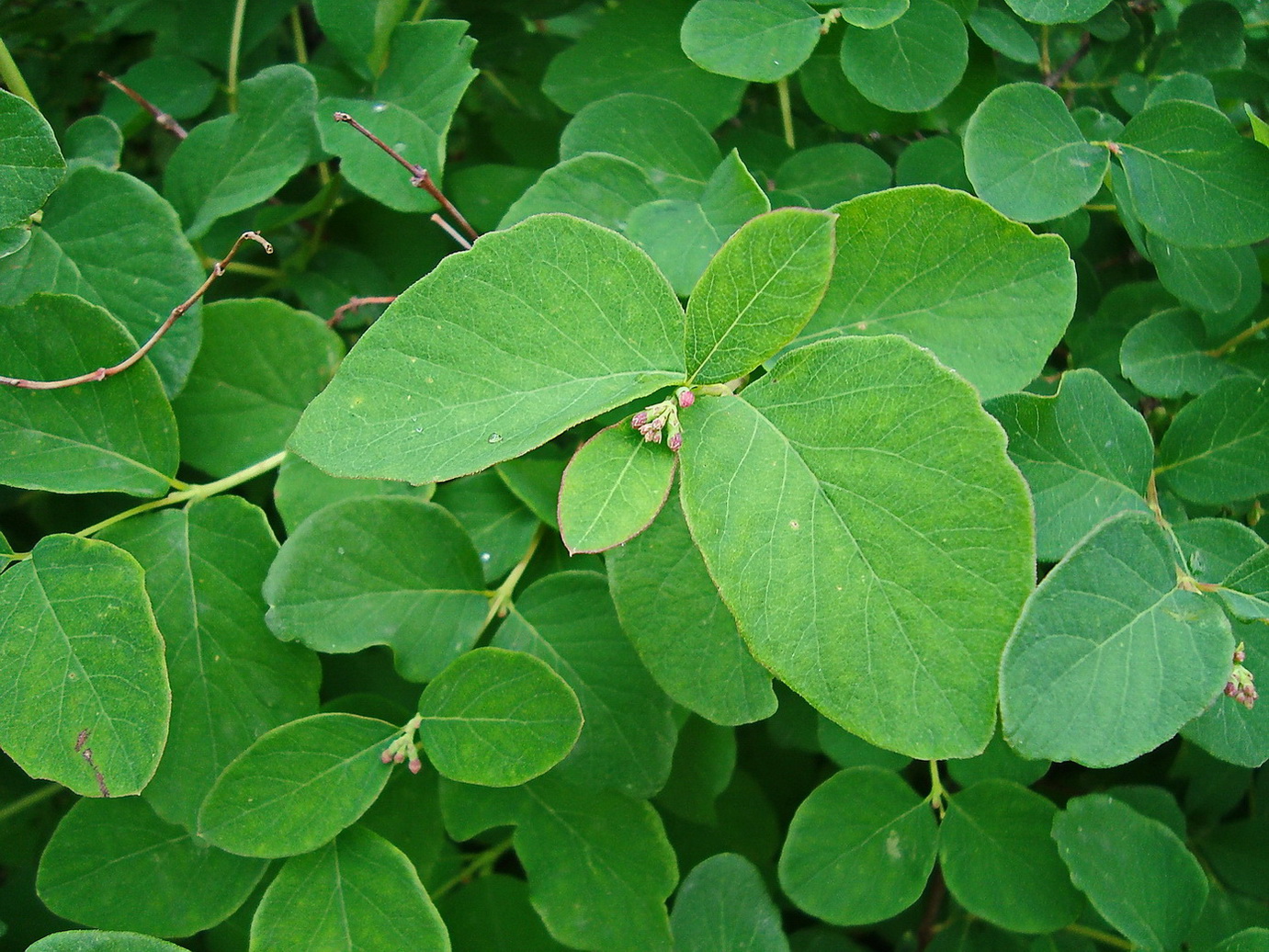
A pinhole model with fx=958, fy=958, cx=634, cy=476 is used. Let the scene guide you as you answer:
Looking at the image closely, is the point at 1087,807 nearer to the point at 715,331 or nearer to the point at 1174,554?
the point at 1174,554

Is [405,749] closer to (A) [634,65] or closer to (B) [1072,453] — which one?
(B) [1072,453]

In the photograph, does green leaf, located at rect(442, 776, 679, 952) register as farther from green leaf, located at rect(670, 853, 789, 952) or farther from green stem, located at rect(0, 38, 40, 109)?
green stem, located at rect(0, 38, 40, 109)

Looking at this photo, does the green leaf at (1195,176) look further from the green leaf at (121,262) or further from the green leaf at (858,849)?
the green leaf at (121,262)

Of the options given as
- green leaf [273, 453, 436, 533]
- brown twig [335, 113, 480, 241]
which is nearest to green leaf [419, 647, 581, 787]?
green leaf [273, 453, 436, 533]

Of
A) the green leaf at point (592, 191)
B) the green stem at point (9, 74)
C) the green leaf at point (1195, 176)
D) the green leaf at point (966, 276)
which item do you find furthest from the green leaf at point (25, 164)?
the green leaf at point (1195, 176)

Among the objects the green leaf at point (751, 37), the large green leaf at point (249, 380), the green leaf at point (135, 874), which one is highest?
Result: the green leaf at point (751, 37)

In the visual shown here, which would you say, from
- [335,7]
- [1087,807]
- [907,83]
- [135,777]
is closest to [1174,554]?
[1087,807]

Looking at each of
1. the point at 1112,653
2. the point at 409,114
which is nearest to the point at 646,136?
the point at 409,114
